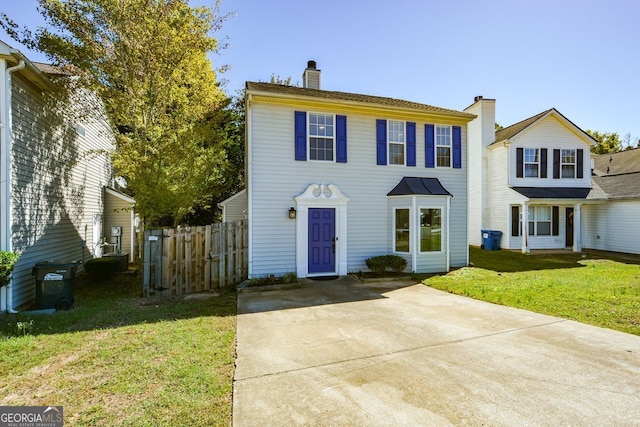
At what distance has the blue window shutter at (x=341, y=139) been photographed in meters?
9.98

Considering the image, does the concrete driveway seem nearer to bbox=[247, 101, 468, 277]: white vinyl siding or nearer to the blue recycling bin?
bbox=[247, 101, 468, 277]: white vinyl siding

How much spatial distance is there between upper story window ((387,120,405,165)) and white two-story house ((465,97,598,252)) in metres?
8.47

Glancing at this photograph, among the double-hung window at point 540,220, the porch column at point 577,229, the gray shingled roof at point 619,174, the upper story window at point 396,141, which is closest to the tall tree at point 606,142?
the gray shingled roof at point 619,174

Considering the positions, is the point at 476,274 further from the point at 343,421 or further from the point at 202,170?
the point at 202,170

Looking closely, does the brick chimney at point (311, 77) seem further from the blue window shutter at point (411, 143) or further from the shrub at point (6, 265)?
the shrub at point (6, 265)

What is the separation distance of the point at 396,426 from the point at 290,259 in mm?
6907

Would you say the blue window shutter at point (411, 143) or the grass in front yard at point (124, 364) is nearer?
the grass in front yard at point (124, 364)

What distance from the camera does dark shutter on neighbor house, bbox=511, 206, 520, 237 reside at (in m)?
16.2

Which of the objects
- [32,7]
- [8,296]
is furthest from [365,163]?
[32,7]

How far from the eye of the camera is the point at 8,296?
6324 millimetres

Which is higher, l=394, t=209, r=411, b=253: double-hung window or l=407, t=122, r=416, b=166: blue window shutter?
l=407, t=122, r=416, b=166: blue window shutter

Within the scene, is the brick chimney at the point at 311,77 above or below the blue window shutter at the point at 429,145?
above

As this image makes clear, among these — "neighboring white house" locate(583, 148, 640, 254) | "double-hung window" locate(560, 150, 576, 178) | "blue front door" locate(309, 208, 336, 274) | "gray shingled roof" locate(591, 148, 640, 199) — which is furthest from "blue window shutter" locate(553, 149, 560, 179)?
"blue front door" locate(309, 208, 336, 274)

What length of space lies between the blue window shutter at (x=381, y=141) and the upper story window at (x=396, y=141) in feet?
0.71
